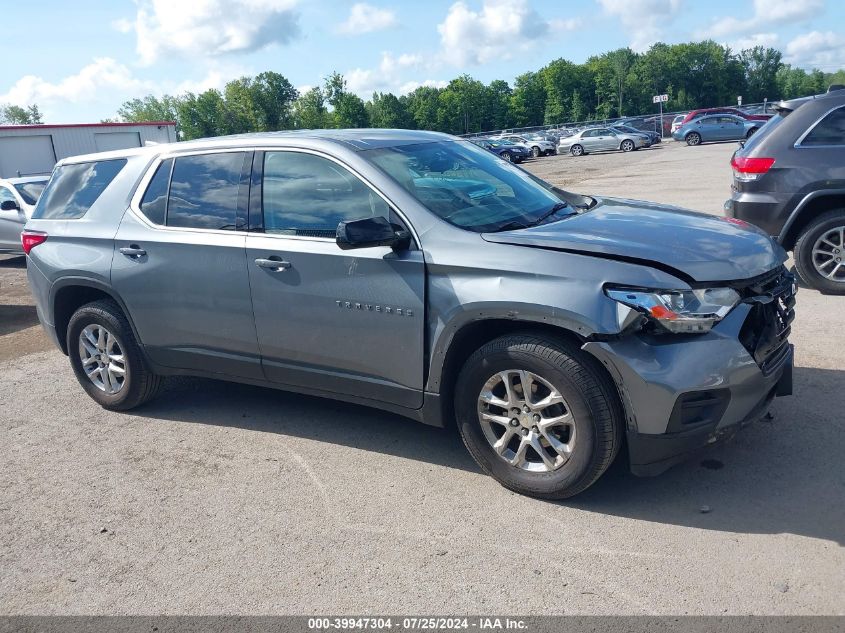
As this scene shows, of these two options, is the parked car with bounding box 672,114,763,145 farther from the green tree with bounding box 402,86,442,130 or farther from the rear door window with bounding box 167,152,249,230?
the green tree with bounding box 402,86,442,130

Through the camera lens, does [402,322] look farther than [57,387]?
No

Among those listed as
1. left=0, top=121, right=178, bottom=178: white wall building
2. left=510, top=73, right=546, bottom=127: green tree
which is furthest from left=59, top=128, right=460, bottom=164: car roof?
left=510, top=73, right=546, bottom=127: green tree

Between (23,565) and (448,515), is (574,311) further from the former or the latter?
(23,565)

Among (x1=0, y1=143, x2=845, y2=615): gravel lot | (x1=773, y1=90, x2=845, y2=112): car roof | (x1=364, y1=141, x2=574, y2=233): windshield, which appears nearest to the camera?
(x1=0, y1=143, x2=845, y2=615): gravel lot

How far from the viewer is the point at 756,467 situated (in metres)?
3.99

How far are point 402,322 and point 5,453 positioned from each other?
2.87m

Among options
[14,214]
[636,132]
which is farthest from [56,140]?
[636,132]

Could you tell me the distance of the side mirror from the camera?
3.82 metres

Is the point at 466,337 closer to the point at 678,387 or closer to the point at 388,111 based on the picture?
the point at 678,387

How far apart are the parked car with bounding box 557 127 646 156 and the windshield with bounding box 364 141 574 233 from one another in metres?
37.5

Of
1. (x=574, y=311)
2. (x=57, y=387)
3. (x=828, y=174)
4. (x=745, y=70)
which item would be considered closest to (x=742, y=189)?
(x=828, y=174)

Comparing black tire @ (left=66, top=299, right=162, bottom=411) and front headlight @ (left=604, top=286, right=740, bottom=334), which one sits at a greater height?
front headlight @ (left=604, top=286, right=740, bottom=334)

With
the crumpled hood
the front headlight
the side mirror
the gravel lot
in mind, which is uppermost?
the side mirror

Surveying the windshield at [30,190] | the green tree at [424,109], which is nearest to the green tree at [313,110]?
the green tree at [424,109]
